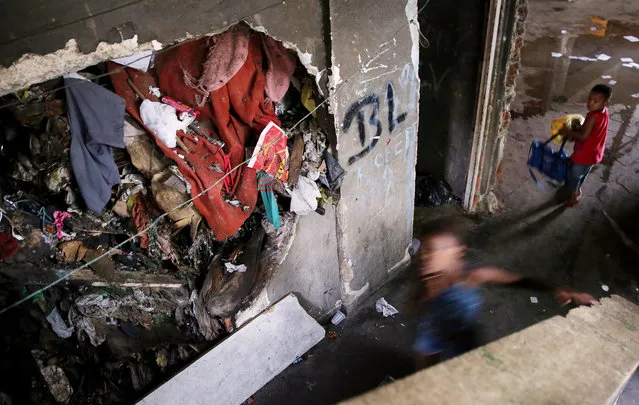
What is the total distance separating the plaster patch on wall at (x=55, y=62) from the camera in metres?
2.17

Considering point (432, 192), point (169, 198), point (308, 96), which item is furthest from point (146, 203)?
point (432, 192)

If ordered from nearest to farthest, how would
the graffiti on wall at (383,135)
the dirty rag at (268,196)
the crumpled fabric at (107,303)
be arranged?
the dirty rag at (268,196)
the graffiti on wall at (383,135)
the crumpled fabric at (107,303)

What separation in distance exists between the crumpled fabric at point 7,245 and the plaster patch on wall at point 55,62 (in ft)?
4.52

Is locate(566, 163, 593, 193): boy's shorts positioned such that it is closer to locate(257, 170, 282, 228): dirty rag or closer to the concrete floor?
A: the concrete floor

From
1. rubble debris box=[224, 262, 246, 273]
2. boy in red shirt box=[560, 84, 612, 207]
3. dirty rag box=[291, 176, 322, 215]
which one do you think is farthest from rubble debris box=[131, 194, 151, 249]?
boy in red shirt box=[560, 84, 612, 207]

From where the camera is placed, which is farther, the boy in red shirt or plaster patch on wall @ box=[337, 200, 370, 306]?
the boy in red shirt

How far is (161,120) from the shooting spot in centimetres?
300

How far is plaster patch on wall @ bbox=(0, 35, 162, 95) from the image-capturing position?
2170 mm

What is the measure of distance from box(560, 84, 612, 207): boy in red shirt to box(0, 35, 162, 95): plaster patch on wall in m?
4.37

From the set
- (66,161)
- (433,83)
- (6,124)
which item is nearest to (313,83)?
(66,161)

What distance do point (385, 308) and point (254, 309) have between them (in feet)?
4.64

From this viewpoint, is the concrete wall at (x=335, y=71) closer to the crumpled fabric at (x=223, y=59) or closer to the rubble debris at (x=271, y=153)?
the crumpled fabric at (x=223, y=59)

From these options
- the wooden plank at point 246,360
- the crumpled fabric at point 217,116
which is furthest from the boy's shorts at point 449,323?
the crumpled fabric at point 217,116

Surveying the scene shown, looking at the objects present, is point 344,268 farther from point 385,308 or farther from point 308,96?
point 308,96
